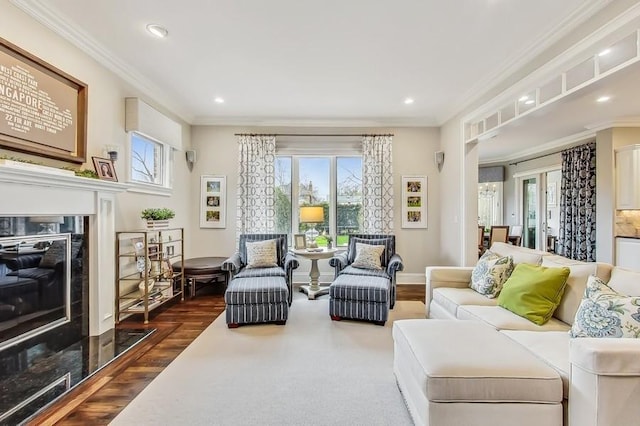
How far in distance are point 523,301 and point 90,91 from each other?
4.16 metres

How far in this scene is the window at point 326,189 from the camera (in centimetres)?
559

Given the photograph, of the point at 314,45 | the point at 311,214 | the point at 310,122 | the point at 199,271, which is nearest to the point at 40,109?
the point at 314,45

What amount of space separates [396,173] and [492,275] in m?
2.75

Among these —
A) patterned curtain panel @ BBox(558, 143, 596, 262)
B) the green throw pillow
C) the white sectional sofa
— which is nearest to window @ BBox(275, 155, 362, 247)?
the white sectional sofa

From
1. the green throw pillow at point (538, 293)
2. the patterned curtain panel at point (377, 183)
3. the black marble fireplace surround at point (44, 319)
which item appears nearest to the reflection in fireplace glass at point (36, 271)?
the black marble fireplace surround at point (44, 319)

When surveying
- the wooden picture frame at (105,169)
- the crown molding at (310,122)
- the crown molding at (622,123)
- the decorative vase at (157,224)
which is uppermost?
the crown molding at (310,122)

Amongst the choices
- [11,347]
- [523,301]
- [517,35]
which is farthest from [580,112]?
[11,347]

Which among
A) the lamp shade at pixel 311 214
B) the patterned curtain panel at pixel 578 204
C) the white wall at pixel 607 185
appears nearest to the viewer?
the lamp shade at pixel 311 214

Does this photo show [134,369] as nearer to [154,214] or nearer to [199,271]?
[154,214]

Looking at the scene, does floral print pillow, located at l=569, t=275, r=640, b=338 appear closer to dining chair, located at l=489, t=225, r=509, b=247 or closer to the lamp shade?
the lamp shade

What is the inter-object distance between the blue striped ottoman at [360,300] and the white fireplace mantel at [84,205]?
2.29m

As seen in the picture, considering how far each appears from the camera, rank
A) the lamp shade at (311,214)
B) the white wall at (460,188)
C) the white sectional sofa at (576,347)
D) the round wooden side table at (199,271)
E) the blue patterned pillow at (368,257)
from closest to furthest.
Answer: the white sectional sofa at (576,347) → the white wall at (460,188) → the blue patterned pillow at (368,257) → the round wooden side table at (199,271) → the lamp shade at (311,214)

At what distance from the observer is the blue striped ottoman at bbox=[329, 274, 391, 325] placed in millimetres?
3498

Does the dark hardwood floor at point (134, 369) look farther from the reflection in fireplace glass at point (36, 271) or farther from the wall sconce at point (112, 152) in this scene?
the wall sconce at point (112, 152)
